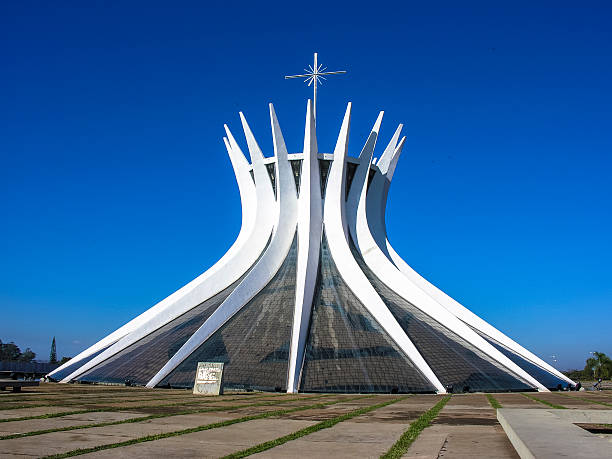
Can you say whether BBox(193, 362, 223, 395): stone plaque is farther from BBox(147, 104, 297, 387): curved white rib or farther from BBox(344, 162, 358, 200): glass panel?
BBox(344, 162, 358, 200): glass panel

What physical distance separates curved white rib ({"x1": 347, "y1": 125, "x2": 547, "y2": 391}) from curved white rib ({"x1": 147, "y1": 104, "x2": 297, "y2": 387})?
11.2ft

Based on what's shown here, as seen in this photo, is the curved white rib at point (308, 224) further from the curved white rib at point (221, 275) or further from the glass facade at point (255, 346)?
the curved white rib at point (221, 275)

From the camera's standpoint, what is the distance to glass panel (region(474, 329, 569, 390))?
75.0ft

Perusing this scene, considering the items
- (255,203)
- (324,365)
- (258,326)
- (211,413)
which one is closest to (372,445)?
(211,413)

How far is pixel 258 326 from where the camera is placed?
2320cm

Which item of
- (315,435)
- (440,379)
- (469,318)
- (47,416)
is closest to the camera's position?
(315,435)

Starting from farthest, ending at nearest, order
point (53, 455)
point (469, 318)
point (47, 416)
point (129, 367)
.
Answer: point (469, 318)
point (129, 367)
point (47, 416)
point (53, 455)

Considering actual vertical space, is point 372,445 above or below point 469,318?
below

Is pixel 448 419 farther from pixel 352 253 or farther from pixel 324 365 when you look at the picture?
pixel 352 253

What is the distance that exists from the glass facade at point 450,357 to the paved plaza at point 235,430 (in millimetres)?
7988

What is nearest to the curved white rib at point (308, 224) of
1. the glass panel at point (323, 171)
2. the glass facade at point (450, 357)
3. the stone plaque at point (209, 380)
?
the glass panel at point (323, 171)

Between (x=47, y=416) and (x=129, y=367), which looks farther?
(x=129, y=367)

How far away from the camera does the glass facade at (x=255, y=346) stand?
20081 millimetres

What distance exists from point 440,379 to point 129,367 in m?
12.3
